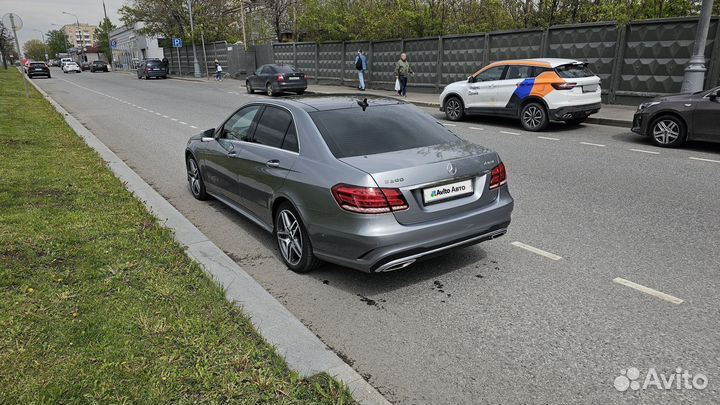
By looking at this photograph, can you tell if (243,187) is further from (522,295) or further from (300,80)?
(300,80)

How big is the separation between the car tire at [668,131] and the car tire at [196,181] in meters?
8.57

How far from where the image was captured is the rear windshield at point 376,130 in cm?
436

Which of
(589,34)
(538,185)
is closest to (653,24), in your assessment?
(589,34)

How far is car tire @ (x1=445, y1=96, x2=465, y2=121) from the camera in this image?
47.3 ft

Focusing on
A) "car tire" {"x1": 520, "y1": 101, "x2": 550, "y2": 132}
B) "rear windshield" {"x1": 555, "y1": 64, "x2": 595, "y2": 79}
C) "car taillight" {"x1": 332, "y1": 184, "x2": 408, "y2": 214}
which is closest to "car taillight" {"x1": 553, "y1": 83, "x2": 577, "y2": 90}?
"rear windshield" {"x1": 555, "y1": 64, "x2": 595, "y2": 79}

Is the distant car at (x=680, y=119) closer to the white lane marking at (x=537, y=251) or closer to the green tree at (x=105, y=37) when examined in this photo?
the white lane marking at (x=537, y=251)

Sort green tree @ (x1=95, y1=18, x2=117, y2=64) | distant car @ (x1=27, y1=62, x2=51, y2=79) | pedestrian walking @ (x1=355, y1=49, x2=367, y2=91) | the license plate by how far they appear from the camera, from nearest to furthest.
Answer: the license plate
pedestrian walking @ (x1=355, y1=49, x2=367, y2=91)
distant car @ (x1=27, y1=62, x2=51, y2=79)
green tree @ (x1=95, y1=18, x2=117, y2=64)

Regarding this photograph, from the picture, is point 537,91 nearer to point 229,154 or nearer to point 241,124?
point 241,124

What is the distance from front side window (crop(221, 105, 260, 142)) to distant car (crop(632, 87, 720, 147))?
817cm

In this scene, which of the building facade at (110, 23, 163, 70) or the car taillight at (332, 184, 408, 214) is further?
the building facade at (110, 23, 163, 70)

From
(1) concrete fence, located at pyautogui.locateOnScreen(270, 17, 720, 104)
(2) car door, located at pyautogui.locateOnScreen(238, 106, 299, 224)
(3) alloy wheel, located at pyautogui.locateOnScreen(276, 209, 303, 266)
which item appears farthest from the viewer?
(1) concrete fence, located at pyautogui.locateOnScreen(270, 17, 720, 104)

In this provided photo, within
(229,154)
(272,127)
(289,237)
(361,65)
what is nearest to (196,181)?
(229,154)

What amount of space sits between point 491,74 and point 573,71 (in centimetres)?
223

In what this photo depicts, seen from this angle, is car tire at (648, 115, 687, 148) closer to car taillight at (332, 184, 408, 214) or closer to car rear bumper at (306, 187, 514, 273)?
car rear bumper at (306, 187, 514, 273)
